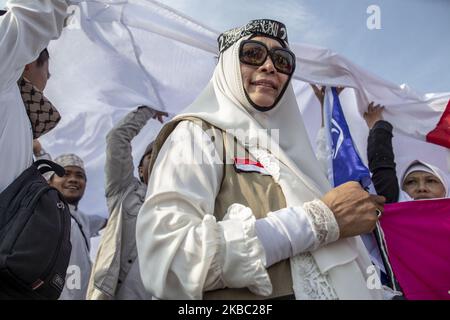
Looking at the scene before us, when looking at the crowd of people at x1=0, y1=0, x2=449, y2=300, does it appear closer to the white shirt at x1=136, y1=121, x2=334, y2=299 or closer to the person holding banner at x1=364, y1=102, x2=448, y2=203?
the white shirt at x1=136, y1=121, x2=334, y2=299

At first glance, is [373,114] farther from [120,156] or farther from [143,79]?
[120,156]

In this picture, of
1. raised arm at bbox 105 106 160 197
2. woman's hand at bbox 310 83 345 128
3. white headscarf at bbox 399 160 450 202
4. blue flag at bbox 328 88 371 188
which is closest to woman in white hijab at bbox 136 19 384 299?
raised arm at bbox 105 106 160 197

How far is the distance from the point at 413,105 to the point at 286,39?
7.21ft

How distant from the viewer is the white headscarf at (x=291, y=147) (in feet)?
5.20

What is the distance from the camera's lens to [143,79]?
3641 mm

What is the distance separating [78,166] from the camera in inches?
147

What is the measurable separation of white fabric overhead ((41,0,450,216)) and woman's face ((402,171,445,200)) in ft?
0.54

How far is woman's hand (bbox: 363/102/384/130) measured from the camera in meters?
3.95

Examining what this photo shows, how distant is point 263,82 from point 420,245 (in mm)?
1887

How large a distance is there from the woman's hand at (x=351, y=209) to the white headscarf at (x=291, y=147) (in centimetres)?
8

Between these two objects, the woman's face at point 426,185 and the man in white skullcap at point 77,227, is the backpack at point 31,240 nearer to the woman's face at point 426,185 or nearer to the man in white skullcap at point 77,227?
the man in white skullcap at point 77,227

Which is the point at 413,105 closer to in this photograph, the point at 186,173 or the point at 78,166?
the point at 78,166

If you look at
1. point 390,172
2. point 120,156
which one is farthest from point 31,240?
point 390,172
